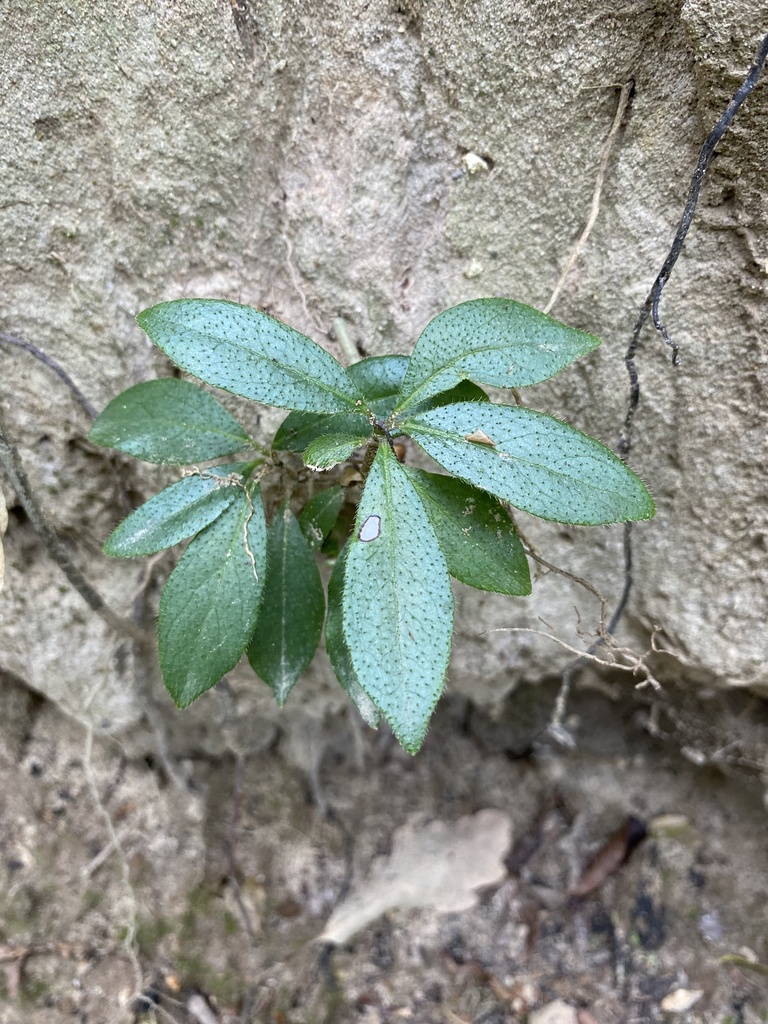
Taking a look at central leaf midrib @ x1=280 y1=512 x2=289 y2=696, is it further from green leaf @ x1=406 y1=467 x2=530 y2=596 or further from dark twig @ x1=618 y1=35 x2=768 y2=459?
dark twig @ x1=618 y1=35 x2=768 y2=459

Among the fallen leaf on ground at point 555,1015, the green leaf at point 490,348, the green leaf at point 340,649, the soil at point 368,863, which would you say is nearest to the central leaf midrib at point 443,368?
the green leaf at point 490,348

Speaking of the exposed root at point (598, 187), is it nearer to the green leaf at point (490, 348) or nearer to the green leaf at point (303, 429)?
the green leaf at point (490, 348)

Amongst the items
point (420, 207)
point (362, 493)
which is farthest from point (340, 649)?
point (420, 207)

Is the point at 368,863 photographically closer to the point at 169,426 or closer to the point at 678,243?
the point at 169,426

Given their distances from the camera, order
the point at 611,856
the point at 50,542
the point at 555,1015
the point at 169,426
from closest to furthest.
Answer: the point at 169,426
the point at 50,542
the point at 555,1015
the point at 611,856

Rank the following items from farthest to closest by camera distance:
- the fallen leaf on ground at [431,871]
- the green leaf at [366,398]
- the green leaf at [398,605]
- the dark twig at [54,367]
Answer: the fallen leaf on ground at [431,871] → the dark twig at [54,367] → the green leaf at [366,398] → the green leaf at [398,605]

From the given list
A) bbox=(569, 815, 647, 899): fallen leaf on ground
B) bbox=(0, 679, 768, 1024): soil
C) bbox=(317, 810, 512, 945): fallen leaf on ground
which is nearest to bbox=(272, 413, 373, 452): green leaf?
bbox=(0, 679, 768, 1024): soil

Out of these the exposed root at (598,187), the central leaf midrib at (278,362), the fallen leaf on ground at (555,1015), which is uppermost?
the exposed root at (598,187)
